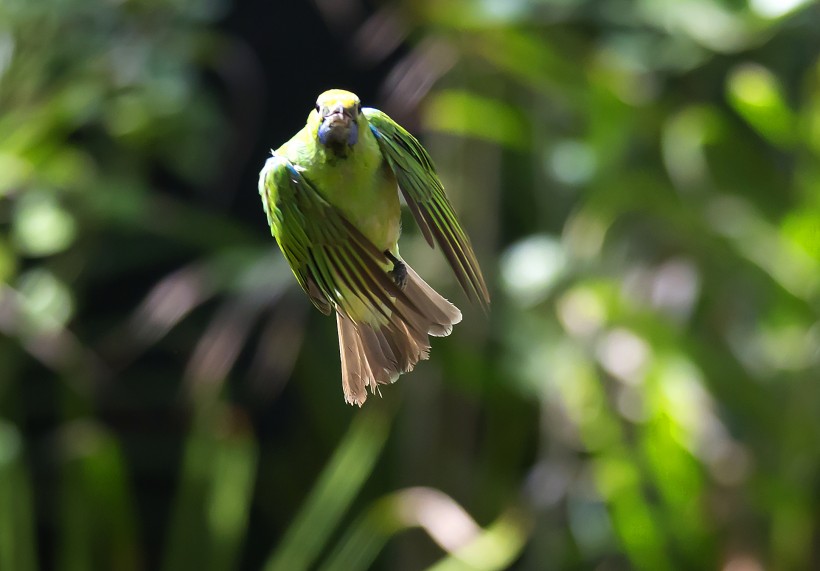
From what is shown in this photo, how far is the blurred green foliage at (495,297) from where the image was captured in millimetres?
1516

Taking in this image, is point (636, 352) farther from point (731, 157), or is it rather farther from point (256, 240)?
point (256, 240)

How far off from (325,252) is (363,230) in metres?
0.07

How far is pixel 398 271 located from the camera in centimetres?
68

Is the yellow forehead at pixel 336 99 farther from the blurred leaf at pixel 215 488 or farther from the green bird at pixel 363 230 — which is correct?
the blurred leaf at pixel 215 488

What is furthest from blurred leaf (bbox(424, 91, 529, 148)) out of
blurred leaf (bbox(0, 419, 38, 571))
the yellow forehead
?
the yellow forehead

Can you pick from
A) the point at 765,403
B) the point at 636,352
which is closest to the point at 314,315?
the point at 636,352

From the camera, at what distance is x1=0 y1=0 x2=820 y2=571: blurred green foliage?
1.52m

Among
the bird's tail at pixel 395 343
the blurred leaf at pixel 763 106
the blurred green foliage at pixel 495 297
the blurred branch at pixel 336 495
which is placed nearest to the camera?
the bird's tail at pixel 395 343

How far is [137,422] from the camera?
223cm

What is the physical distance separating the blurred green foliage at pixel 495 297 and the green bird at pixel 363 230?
0.66 m

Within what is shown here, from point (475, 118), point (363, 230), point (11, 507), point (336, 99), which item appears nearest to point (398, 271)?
point (363, 230)

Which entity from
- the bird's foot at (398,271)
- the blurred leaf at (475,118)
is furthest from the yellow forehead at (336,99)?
the blurred leaf at (475,118)

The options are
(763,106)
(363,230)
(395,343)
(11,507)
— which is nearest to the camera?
(395,343)

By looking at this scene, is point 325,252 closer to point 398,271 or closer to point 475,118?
point 398,271
